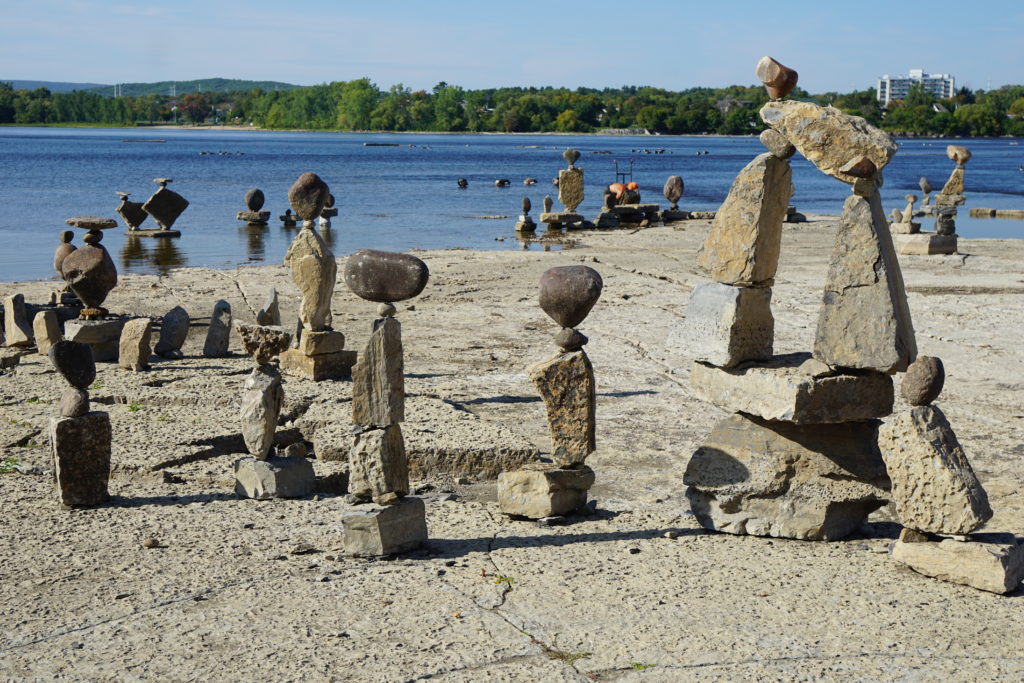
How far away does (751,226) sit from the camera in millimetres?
6777

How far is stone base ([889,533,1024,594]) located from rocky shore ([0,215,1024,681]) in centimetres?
8

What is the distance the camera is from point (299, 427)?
29.7 feet

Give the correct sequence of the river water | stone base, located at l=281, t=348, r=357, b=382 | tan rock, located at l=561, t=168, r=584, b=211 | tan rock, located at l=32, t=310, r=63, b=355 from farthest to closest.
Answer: tan rock, located at l=561, t=168, r=584, b=211 → the river water → tan rock, located at l=32, t=310, r=63, b=355 → stone base, located at l=281, t=348, r=357, b=382

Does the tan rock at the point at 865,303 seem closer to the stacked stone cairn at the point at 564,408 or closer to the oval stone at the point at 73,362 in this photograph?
the stacked stone cairn at the point at 564,408

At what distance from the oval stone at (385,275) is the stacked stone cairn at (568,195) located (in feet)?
78.7

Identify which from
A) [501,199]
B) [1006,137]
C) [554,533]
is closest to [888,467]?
[554,533]

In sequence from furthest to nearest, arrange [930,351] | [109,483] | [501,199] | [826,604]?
[501,199] < [930,351] < [109,483] < [826,604]

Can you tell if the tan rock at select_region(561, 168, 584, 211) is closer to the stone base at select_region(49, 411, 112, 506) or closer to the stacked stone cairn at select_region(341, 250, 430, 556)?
the stone base at select_region(49, 411, 112, 506)

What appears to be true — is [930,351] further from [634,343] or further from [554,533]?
[554,533]

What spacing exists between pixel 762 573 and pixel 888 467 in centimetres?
89

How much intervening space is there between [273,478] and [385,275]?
1848 millimetres

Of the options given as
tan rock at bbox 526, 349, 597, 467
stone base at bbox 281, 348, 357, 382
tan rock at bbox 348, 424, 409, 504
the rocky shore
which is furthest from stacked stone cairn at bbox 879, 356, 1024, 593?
stone base at bbox 281, 348, 357, 382

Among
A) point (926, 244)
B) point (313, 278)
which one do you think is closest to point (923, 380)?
point (313, 278)

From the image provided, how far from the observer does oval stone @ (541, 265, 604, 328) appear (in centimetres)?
668
